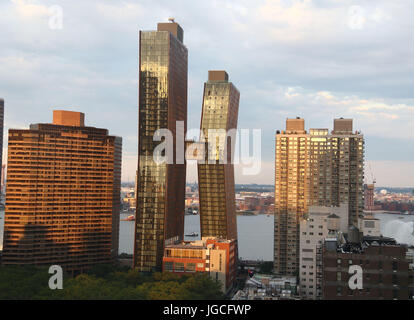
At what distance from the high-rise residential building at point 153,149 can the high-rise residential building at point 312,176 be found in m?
37.6

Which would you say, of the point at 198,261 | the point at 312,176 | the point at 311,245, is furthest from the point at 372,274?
the point at 312,176

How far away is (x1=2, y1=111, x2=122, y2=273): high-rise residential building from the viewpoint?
137750 millimetres

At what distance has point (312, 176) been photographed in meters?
148

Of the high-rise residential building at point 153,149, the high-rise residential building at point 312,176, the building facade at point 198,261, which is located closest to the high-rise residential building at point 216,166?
the high-rise residential building at point 153,149

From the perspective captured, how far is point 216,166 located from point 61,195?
46860 millimetres

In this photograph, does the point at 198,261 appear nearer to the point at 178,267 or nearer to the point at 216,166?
the point at 178,267

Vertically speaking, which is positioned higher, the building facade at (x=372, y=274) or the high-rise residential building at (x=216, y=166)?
the high-rise residential building at (x=216, y=166)

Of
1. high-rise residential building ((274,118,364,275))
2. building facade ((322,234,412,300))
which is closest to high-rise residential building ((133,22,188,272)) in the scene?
high-rise residential building ((274,118,364,275))

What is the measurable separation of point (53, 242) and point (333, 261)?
10120 centimetres

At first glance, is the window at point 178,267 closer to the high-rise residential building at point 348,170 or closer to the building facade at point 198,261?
the building facade at point 198,261

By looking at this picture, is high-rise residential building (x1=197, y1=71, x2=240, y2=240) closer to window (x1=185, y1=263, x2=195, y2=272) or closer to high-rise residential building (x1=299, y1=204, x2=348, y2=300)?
window (x1=185, y1=263, x2=195, y2=272)

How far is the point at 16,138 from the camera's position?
13950 centimetres

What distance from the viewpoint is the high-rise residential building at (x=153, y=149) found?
116125mm
